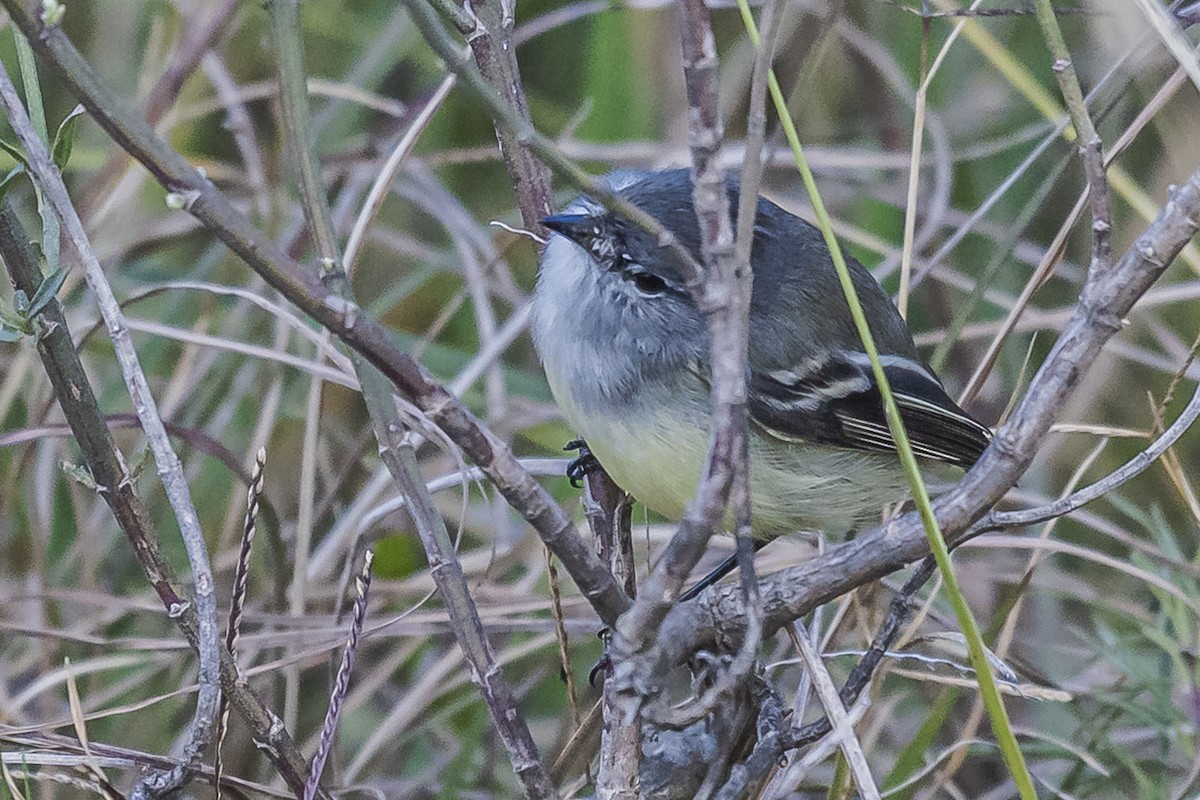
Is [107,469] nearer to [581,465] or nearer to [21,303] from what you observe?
[21,303]

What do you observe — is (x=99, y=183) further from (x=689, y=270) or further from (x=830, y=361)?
(x=689, y=270)

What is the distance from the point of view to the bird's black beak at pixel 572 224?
140 centimetres

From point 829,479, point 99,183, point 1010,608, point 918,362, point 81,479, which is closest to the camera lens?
point 81,479

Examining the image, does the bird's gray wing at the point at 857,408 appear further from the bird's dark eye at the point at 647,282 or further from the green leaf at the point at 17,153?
the green leaf at the point at 17,153

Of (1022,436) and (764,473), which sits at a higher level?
(1022,436)

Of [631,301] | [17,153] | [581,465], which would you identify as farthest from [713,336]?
[581,465]

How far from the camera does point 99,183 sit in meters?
2.23

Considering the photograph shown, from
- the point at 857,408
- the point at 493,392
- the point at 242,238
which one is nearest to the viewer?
the point at 242,238

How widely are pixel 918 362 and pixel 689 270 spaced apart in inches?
40.5

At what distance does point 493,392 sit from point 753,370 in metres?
0.77

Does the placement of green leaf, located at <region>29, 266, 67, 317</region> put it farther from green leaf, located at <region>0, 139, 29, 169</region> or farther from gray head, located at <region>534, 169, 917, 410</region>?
gray head, located at <region>534, 169, 917, 410</region>

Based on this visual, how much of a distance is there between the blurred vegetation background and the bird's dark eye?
0.27m

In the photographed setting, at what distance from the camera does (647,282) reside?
1.55 metres

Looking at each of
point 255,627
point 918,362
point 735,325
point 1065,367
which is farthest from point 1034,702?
point 735,325
